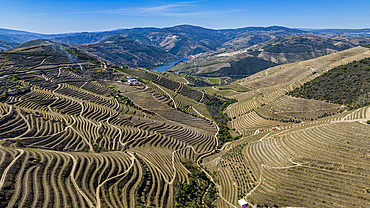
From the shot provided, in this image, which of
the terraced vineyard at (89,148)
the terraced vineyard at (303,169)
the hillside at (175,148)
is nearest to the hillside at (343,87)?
the hillside at (175,148)

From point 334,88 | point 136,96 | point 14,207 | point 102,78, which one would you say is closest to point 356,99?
point 334,88

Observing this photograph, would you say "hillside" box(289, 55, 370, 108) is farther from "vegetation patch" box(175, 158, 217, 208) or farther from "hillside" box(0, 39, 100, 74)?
"hillside" box(0, 39, 100, 74)

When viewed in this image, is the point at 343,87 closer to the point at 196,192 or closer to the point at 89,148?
the point at 196,192

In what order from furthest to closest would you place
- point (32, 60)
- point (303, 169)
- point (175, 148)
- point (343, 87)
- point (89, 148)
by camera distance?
point (32, 60)
point (343, 87)
point (175, 148)
point (89, 148)
point (303, 169)

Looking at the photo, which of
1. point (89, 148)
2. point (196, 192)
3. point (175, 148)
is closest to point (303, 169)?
point (196, 192)

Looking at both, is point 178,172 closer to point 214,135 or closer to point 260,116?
point 214,135

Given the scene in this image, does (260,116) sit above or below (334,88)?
below

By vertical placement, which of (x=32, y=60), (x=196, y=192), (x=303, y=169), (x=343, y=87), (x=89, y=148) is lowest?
(x=196, y=192)

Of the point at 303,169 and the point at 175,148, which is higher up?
the point at 303,169

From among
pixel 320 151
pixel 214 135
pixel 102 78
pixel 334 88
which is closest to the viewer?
pixel 320 151
